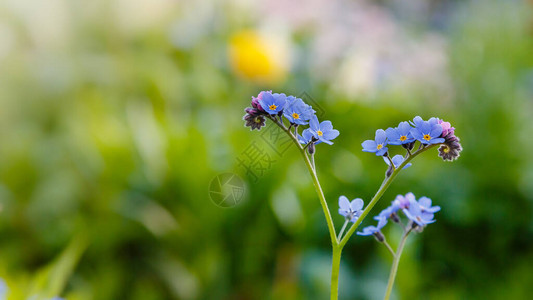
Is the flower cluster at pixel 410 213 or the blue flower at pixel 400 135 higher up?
the blue flower at pixel 400 135

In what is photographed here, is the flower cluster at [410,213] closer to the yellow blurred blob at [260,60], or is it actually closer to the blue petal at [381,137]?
the blue petal at [381,137]

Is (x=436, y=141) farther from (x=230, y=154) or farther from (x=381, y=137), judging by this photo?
(x=230, y=154)

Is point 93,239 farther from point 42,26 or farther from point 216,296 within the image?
point 42,26

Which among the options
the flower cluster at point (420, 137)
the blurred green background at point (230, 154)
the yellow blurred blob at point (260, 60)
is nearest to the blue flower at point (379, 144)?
the flower cluster at point (420, 137)

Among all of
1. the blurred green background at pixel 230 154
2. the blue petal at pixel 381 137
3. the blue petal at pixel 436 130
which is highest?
the blurred green background at pixel 230 154

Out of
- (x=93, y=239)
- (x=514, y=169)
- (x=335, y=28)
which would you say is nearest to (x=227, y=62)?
(x=335, y=28)

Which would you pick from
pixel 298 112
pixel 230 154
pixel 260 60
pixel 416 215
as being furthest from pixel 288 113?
pixel 260 60

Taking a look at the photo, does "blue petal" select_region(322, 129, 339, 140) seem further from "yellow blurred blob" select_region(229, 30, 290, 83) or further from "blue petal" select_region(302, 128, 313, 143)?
"yellow blurred blob" select_region(229, 30, 290, 83)
